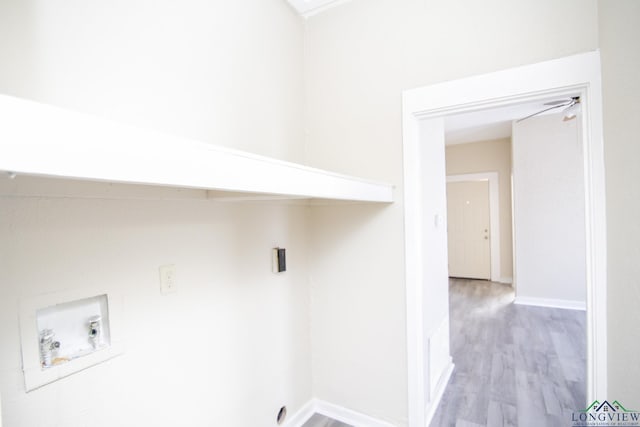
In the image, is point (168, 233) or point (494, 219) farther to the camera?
point (494, 219)

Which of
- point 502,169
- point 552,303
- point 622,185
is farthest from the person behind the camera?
point 502,169

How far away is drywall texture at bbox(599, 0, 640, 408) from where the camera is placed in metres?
0.95

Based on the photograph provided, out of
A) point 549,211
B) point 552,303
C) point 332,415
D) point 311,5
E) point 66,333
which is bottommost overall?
point 552,303

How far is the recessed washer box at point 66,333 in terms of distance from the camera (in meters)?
0.87

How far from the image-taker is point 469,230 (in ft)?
19.9

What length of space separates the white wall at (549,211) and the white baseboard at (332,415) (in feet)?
12.4

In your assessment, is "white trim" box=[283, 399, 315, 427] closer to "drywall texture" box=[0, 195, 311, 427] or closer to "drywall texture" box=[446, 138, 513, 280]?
"drywall texture" box=[0, 195, 311, 427]

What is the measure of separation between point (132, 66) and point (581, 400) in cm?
341

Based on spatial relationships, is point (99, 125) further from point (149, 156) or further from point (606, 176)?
point (606, 176)

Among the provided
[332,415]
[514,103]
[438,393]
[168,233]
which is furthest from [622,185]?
[332,415]

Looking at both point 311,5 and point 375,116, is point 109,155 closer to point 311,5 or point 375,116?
point 375,116

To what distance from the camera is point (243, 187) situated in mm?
824

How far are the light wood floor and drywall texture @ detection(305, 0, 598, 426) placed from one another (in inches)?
26.8

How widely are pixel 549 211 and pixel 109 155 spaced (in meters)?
5.30
